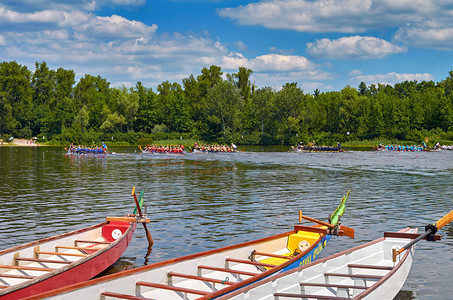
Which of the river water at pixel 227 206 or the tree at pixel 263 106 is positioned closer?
the river water at pixel 227 206

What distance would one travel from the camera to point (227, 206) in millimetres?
29984

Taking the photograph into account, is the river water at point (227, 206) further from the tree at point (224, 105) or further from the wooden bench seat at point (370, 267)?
the tree at point (224, 105)

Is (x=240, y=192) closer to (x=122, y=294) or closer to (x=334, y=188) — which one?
(x=334, y=188)

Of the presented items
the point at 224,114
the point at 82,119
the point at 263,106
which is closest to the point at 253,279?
the point at 224,114

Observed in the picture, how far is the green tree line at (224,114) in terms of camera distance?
136500 mm

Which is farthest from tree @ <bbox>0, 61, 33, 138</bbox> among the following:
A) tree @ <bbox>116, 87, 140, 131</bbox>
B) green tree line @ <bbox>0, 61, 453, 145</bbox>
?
tree @ <bbox>116, 87, 140, 131</bbox>

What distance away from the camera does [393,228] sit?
22984mm

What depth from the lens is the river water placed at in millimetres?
19469

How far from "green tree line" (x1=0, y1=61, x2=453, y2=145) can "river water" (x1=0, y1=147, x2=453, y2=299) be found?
85.9 m

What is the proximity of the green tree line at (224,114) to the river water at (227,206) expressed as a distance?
85.9 meters

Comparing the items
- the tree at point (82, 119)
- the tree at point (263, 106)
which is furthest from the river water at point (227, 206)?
the tree at point (82, 119)

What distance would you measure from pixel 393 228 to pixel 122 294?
1579 centimetres

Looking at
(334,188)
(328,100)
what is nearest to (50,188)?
(334,188)

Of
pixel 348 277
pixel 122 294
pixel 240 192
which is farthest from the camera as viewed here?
pixel 240 192
